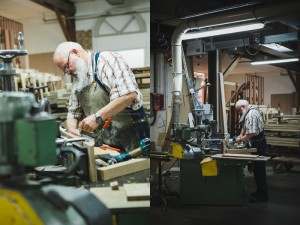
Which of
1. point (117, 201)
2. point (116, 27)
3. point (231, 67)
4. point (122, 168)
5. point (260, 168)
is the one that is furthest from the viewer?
point (260, 168)

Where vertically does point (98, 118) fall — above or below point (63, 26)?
below

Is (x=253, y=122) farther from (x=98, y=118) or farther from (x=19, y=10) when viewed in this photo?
(x=19, y=10)

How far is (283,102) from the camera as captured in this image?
1227 millimetres

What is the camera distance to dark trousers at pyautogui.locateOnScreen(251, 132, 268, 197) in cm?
128

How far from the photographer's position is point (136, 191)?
2.77 feet

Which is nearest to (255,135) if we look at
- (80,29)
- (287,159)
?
(287,159)

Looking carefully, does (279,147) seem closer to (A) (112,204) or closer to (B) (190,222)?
(B) (190,222)

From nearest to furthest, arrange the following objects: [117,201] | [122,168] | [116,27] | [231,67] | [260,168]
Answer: [117,201]
[122,168]
[116,27]
[231,67]
[260,168]


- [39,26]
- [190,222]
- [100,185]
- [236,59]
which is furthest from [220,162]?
[39,26]

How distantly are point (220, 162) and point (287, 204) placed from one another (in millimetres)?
335

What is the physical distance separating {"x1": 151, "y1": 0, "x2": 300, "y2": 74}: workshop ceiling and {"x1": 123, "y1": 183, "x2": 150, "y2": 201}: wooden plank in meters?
0.54

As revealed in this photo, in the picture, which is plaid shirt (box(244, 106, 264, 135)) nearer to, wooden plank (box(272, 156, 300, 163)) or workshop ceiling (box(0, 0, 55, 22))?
wooden plank (box(272, 156, 300, 163))

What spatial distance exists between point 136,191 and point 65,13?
2.58ft

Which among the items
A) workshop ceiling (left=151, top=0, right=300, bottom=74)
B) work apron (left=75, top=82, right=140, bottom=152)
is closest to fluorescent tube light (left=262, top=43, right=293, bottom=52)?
workshop ceiling (left=151, top=0, right=300, bottom=74)
